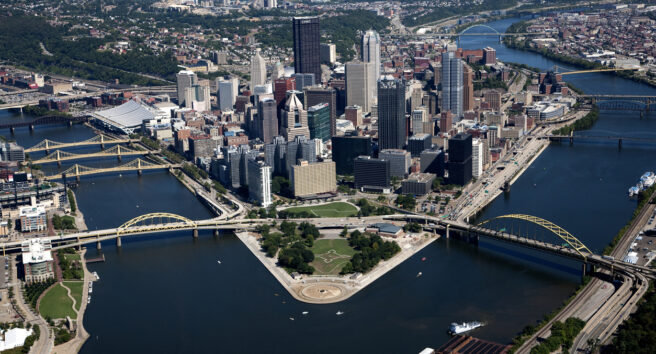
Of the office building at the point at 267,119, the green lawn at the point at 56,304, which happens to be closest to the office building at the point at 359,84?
the office building at the point at 267,119

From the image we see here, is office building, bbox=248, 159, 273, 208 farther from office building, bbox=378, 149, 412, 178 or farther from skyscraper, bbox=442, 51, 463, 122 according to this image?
skyscraper, bbox=442, 51, 463, 122

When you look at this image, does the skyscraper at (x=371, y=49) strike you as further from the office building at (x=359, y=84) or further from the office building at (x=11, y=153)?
the office building at (x=11, y=153)

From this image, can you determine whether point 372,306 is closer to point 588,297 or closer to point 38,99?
point 588,297

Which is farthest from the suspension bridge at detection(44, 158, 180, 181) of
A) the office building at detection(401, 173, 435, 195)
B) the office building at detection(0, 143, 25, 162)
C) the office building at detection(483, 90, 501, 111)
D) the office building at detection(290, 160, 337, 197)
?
the office building at detection(483, 90, 501, 111)

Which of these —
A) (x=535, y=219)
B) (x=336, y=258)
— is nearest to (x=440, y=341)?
(x=336, y=258)

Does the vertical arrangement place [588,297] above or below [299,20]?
below

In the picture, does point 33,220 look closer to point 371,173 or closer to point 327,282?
point 327,282
